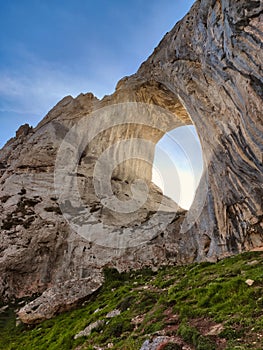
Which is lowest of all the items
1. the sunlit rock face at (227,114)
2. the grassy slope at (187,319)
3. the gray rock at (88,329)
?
the gray rock at (88,329)

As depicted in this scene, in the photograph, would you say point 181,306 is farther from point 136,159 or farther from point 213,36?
point 136,159

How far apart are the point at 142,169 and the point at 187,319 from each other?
42.0m

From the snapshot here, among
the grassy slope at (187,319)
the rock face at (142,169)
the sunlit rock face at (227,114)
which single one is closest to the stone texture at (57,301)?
the rock face at (142,169)

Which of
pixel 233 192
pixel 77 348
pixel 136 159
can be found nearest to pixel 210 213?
pixel 233 192

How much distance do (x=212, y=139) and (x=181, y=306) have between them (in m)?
16.9

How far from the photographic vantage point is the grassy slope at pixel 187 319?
24.7 feet

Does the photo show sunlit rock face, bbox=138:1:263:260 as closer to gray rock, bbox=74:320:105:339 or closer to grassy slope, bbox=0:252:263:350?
grassy slope, bbox=0:252:263:350

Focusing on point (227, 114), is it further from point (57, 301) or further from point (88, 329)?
point (57, 301)

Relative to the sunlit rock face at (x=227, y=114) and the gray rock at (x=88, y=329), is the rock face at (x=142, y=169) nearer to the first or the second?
the sunlit rock face at (x=227, y=114)

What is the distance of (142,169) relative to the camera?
51.1 m

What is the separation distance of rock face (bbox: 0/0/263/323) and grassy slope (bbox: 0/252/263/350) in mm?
4176

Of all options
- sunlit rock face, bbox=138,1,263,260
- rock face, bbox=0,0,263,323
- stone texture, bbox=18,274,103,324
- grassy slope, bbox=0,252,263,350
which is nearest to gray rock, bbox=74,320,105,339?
grassy slope, bbox=0,252,263,350

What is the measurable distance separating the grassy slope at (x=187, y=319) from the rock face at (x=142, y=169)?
418cm

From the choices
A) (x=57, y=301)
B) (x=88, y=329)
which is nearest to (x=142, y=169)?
(x=57, y=301)
